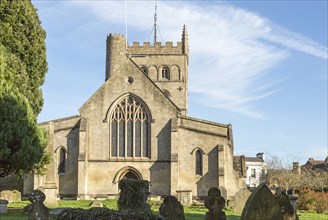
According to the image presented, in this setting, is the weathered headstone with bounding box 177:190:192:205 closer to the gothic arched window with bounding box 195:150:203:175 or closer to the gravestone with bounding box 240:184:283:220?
the gothic arched window with bounding box 195:150:203:175

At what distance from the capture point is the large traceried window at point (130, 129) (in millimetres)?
36719

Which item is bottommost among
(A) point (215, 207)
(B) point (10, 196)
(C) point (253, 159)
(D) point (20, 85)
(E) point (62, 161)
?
(B) point (10, 196)

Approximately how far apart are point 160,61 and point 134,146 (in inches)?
713

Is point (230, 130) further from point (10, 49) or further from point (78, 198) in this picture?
point (10, 49)

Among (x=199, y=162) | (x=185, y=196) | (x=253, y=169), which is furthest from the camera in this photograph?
(x=253, y=169)

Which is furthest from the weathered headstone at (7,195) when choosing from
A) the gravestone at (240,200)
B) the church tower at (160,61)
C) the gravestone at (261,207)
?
the church tower at (160,61)

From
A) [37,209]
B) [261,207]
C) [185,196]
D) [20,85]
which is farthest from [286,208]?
[185,196]

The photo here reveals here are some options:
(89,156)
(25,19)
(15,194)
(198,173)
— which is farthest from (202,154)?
(25,19)

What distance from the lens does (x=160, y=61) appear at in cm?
5303

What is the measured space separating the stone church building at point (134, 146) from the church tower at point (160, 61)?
577 inches

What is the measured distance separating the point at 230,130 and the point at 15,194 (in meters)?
15.3

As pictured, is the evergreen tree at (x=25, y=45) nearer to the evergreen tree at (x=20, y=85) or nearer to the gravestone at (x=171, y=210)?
the evergreen tree at (x=20, y=85)

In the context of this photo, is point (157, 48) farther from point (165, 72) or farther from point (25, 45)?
point (25, 45)

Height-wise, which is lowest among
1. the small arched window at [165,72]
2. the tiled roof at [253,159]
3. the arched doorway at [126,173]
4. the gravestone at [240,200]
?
the gravestone at [240,200]
